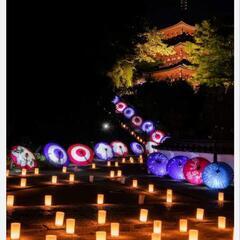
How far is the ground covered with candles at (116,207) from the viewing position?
724 centimetres

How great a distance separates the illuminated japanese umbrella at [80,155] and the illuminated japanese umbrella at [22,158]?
2.04 m

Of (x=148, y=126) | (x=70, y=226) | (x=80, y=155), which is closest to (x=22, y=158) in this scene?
(x=80, y=155)

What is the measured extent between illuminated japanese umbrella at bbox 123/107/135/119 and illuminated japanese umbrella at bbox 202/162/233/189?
2107cm

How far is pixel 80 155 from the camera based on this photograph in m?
18.1

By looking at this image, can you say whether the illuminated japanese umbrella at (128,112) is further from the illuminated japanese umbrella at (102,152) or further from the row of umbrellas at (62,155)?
the illuminated japanese umbrella at (102,152)

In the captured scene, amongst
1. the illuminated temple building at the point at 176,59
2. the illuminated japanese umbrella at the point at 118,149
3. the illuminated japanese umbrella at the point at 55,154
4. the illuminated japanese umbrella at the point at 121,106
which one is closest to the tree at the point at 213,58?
the illuminated temple building at the point at 176,59

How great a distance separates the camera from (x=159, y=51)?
35.9m

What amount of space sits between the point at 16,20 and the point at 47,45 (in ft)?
2.01

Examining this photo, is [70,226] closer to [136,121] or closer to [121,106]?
[136,121]

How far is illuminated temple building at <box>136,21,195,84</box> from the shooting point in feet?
143

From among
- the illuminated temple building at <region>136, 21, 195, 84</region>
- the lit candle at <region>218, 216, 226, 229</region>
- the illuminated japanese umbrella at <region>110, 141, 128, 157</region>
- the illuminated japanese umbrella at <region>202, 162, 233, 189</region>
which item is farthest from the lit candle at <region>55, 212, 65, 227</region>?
the illuminated temple building at <region>136, 21, 195, 84</region>

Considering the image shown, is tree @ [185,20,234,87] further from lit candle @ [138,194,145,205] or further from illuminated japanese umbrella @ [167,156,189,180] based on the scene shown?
lit candle @ [138,194,145,205]
